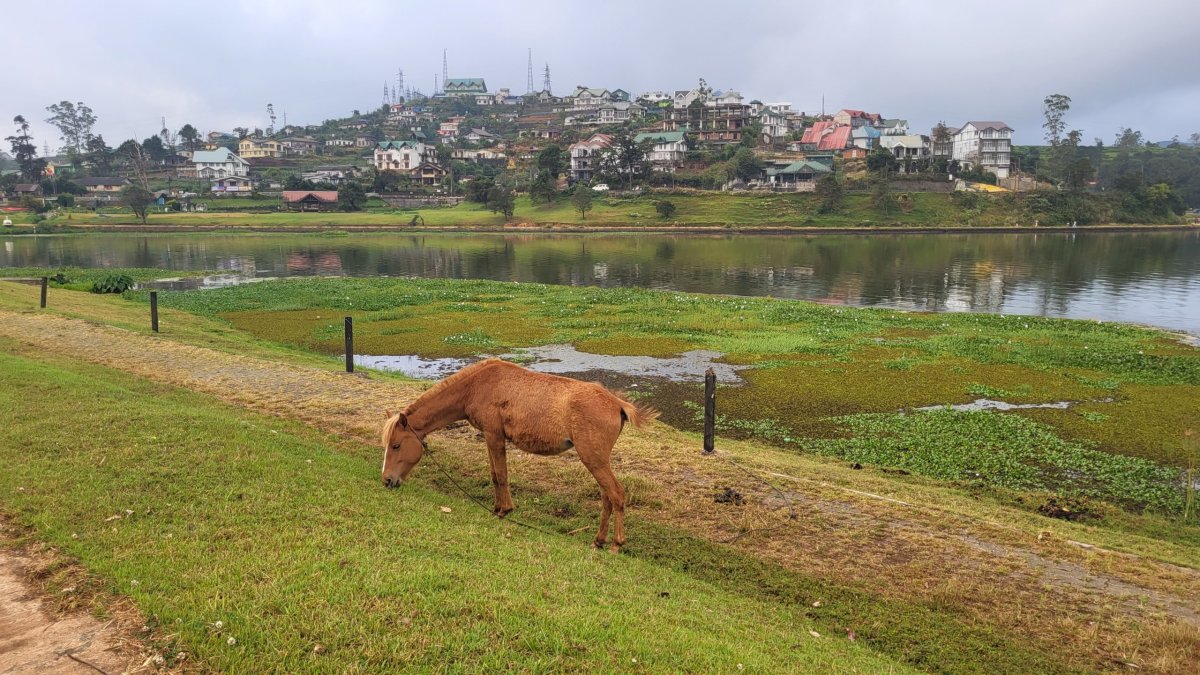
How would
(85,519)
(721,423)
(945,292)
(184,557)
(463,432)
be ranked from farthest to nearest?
(945,292), (721,423), (463,432), (85,519), (184,557)

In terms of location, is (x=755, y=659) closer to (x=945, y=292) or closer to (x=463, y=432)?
(x=463, y=432)

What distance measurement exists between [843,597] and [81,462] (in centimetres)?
964

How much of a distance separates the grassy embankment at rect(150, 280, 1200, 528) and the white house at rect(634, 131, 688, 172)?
109m

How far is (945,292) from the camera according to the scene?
154ft

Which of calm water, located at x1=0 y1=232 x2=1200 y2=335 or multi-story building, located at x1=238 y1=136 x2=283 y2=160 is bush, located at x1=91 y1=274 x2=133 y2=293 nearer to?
calm water, located at x1=0 y1=232 x2=1200 y2=335

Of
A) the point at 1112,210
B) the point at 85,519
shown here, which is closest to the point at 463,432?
the point at 85,519

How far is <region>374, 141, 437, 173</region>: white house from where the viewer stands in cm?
16275

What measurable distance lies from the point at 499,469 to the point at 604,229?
99.2m

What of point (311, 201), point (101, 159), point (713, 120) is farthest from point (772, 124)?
point (101, 159)

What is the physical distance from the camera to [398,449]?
30.5 ft

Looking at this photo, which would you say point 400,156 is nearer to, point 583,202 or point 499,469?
point 583,202

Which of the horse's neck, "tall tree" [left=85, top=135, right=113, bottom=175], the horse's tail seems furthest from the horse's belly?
"tall tree" [left=85, top=135, right=113, bottom=175]

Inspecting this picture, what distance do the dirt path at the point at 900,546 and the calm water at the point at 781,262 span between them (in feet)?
109

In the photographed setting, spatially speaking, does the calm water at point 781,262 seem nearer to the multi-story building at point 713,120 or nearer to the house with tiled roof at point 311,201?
the house with tiled roof at point 311,201
